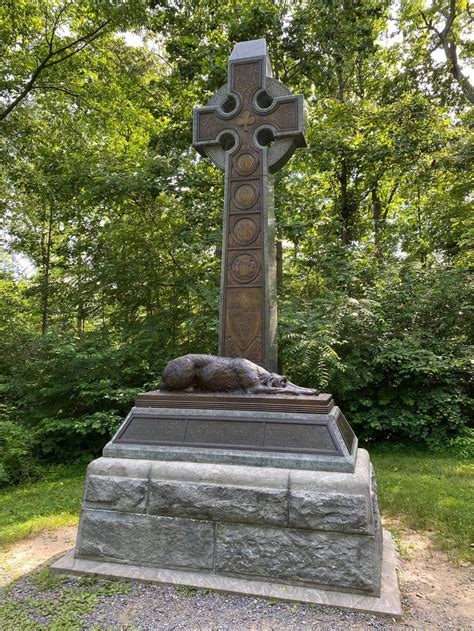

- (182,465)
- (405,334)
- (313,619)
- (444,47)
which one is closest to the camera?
(313,619)

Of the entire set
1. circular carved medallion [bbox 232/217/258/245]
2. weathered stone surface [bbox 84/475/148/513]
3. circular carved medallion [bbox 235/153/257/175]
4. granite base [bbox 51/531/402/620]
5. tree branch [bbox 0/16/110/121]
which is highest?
tree branch [bbox 0/16/110/121]

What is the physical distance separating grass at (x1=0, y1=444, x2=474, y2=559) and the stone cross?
79.5 inches

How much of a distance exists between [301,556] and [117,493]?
1326 mm

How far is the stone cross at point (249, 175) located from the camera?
4.05 m

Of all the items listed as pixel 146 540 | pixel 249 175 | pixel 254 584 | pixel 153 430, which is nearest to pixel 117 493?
pixel 146 540

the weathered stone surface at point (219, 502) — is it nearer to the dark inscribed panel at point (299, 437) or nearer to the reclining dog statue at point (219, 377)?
the dark inscribed panel at point (299, 437)

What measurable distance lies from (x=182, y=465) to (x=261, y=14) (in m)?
8.21

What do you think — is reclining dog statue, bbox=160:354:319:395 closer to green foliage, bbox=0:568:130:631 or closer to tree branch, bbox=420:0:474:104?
green foliage, bbox=0:568:130:631

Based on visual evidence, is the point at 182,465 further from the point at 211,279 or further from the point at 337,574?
the point at 211,279

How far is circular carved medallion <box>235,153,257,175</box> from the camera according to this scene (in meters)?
4.29

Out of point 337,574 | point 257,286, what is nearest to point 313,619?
point 337,574

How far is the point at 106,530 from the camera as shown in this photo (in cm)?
312

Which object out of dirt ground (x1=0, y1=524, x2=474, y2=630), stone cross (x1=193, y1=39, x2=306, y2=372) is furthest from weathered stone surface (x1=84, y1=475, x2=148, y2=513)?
stone cross (x1=193, y1=39, x2=306, y2=372)

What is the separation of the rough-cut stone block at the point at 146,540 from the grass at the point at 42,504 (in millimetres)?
1232
